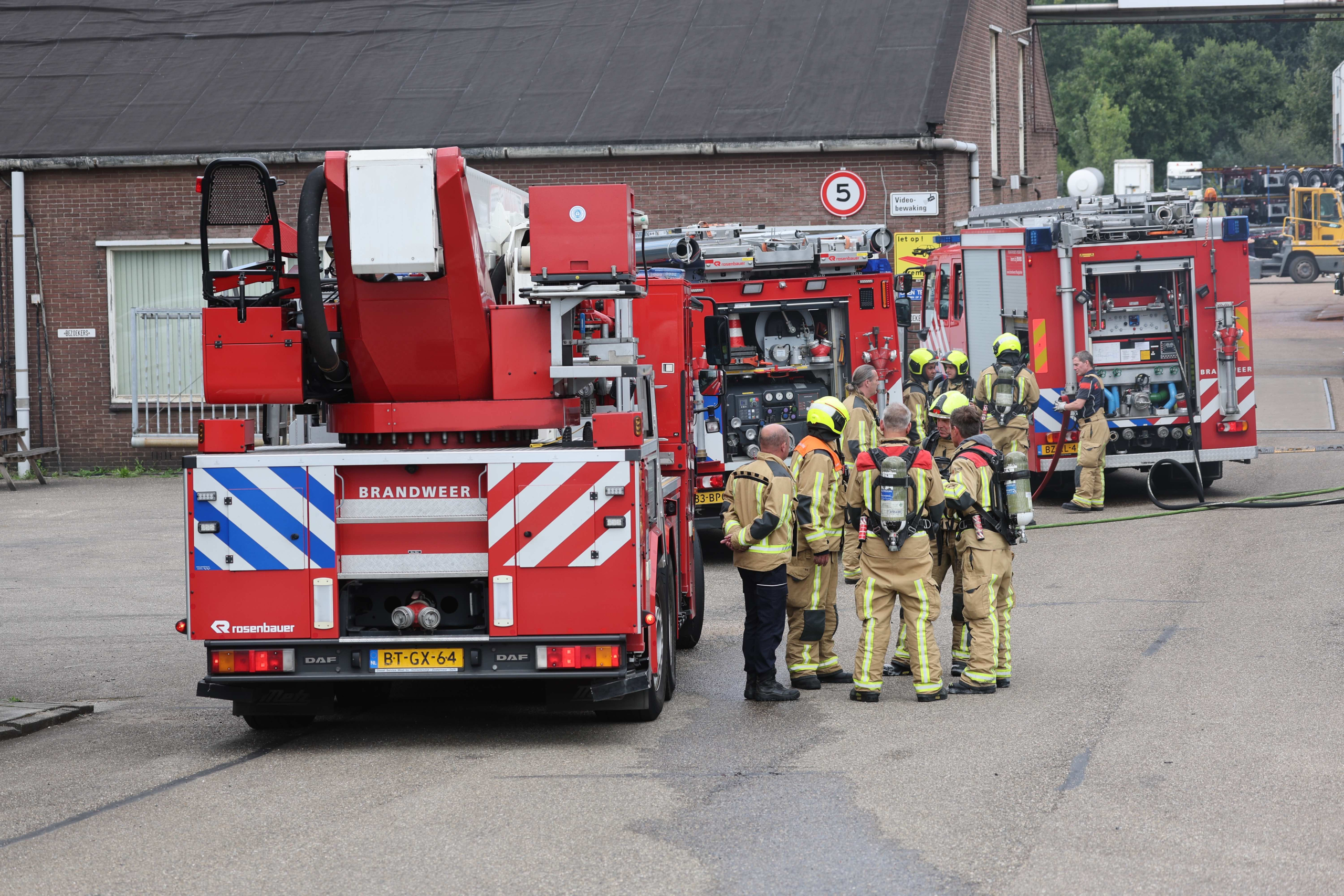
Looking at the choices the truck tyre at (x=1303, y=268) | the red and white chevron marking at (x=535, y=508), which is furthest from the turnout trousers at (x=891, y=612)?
the truck tyre at (x=1303, y=268)

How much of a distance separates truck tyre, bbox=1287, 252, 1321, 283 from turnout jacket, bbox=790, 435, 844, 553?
4226cm

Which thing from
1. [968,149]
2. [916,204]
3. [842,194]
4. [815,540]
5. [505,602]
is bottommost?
[505,602]

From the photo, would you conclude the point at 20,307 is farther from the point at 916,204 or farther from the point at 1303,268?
the point at 1303,268

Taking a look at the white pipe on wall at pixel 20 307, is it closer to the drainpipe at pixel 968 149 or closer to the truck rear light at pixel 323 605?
the drainpipe at pixel 968 149

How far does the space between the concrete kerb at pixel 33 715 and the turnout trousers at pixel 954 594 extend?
5166 millimetres

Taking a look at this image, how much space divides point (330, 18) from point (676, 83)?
697 centimetres

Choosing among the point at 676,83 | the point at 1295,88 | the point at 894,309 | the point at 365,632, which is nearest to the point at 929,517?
the point at 365,632

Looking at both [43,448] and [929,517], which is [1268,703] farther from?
[43,448]

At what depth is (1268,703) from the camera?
8.87 meters

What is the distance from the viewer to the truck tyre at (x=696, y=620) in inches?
452

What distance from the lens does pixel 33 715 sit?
31.1 feet

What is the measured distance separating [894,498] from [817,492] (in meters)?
0.60

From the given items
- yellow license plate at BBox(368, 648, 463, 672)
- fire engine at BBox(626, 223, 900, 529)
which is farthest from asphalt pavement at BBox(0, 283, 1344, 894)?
fire engine at BBox(626, 223, 900, 529)

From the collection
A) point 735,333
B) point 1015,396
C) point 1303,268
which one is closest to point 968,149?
point 1015,396
